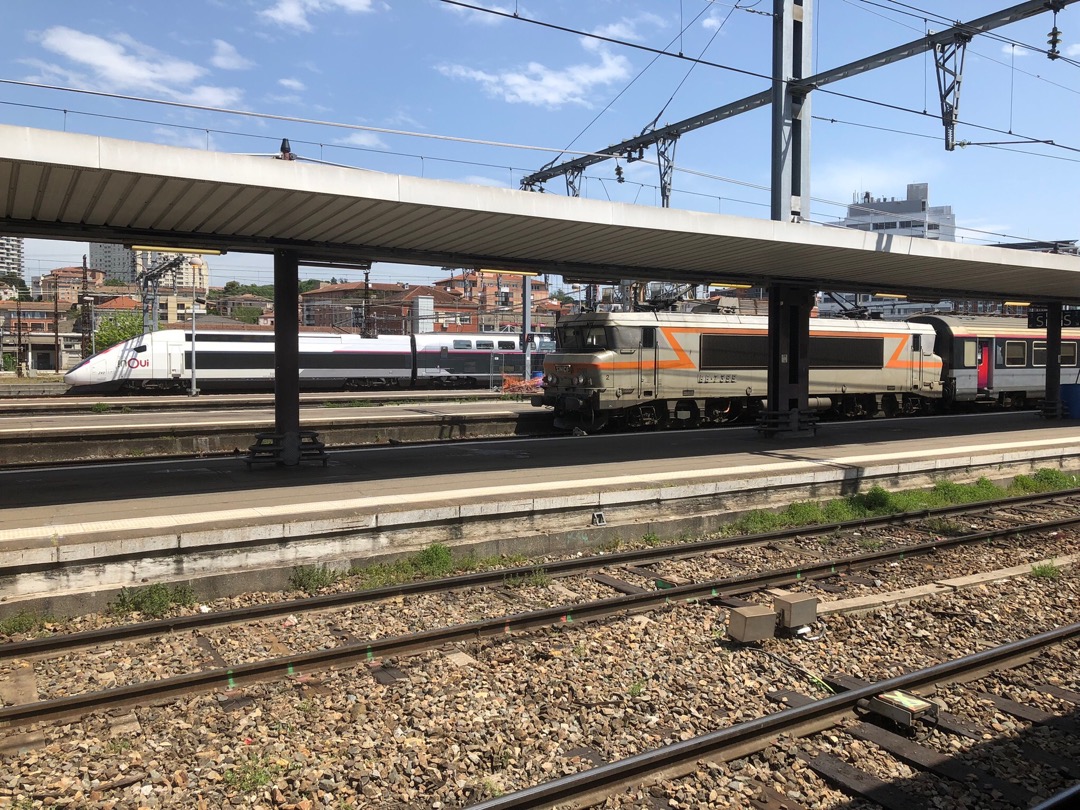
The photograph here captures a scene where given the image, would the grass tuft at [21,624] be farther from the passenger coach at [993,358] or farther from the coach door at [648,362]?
the passenger coach at [993,358]

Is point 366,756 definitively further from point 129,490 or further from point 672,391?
point 672,391

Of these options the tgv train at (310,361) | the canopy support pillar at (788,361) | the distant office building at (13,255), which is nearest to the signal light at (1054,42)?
the canopy support pillar at (788,361)

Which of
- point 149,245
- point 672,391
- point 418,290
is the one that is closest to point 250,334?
point 672,391

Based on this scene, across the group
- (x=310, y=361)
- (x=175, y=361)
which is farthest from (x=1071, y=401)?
(x=175, y=361)

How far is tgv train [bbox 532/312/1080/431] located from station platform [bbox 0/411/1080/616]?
1.93 meters

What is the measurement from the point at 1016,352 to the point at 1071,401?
11.2 feet

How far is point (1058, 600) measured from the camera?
8.12 metres

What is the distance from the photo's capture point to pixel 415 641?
21.6 feet

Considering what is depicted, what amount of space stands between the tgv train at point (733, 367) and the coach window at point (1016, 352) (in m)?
0.11

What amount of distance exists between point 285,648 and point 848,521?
26.6ft

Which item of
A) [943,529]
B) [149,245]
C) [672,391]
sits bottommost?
[943,529]

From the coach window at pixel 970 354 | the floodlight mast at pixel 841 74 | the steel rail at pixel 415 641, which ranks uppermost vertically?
the floodlight mast at pixel 841 74

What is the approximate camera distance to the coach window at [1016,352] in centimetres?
2619

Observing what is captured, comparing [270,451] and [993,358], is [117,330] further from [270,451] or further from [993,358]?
[993,358]
